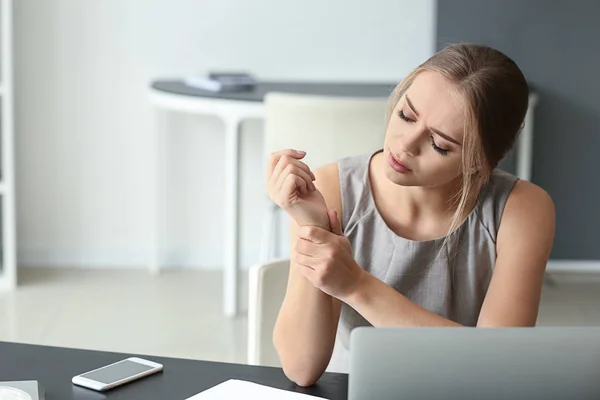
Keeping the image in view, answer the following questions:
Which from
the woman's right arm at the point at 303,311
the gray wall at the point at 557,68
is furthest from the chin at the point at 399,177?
the gray wall at the point at 557,68

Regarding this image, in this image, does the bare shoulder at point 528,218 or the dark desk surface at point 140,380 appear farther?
the bare shoulder at point 528,218

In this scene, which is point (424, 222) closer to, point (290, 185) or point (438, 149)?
point (438, 149)

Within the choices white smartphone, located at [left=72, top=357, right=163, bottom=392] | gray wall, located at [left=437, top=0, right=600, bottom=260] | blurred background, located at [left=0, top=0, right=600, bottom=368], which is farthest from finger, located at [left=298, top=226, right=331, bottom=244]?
gray wall, located at [left=437, top=0, right=600, bottom=260]

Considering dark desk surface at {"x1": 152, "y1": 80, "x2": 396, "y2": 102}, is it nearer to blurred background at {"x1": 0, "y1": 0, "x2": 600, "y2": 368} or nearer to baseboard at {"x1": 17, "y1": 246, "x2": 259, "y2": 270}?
blurred background at {"x1": 0, "y1": 0, "x2": 600, "y2": 368}

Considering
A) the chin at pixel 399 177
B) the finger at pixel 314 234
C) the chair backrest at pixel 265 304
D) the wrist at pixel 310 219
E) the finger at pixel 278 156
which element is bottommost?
the chair backrest at pixel 265 304

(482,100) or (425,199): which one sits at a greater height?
(482,100)

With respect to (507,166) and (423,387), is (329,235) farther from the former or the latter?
(507,166)

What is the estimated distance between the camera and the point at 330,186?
1491mm

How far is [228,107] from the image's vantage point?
3.14 m

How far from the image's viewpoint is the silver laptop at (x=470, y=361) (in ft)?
2.86

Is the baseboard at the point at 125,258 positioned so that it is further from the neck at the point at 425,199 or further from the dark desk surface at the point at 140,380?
the dark desk surface at the point at 140,380

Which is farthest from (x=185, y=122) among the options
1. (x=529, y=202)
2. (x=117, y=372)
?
(x=117, y=372)

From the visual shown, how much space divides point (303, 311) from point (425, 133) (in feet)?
0.97

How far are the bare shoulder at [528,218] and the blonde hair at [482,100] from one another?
7cm
